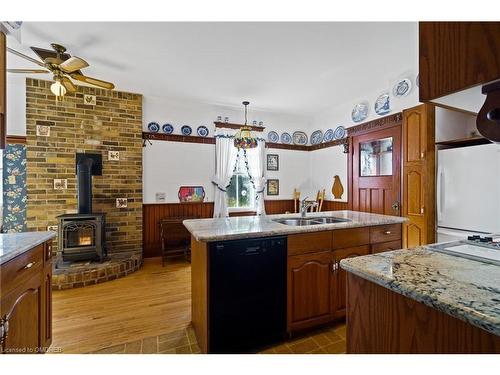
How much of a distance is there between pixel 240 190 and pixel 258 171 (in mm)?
505

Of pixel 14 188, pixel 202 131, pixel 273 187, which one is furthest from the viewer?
pixel 273 187

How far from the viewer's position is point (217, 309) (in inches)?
63.1

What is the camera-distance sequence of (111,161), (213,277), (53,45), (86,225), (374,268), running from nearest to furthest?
(374,268) < (213,277) < (53,45) < (86,225) < (111,161)

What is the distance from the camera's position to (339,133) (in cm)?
441

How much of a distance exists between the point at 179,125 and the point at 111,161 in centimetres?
121

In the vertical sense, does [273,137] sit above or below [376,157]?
above

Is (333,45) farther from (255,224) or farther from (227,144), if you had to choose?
(227,144)

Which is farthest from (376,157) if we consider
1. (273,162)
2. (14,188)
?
(14,188)

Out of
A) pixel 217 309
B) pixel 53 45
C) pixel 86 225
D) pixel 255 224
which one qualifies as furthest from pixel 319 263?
pixel 53 45

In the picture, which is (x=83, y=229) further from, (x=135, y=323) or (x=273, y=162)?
(x=273, y=162)

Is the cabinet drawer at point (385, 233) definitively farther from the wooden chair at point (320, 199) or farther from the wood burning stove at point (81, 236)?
the wood burning stove at point (81, 236)

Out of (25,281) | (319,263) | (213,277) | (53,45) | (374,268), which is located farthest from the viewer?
(53,45)

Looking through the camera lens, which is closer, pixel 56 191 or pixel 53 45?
pixel 53 45

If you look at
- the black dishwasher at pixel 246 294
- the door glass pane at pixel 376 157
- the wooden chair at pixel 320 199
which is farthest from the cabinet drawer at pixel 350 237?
the wooden chair at pixel 320 199
